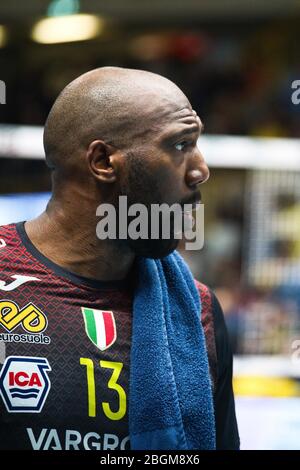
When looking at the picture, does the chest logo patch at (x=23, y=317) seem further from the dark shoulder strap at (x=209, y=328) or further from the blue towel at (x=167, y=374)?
the dark shoulder strap at (x=209, y=328)

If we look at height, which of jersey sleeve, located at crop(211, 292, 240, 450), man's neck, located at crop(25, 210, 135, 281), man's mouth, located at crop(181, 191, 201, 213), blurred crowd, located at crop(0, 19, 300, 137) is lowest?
jersey sleeve, located at crop(211, 292, 240, 450)

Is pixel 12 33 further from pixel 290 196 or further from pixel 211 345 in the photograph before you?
pixel 211 345

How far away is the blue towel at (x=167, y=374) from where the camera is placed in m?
2.00

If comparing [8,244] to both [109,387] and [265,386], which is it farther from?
[265,386]

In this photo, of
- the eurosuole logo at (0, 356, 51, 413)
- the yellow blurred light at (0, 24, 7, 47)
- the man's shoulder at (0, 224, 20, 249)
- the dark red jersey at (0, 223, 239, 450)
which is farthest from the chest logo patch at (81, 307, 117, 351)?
the yellow blurred light at (0, 24, 7, 47)

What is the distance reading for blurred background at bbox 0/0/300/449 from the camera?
4.58 metres

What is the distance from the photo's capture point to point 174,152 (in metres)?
2.03

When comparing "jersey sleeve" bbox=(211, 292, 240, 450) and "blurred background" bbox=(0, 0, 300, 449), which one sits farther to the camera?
"blurred background" bbox=(0, 0, 300, 449)

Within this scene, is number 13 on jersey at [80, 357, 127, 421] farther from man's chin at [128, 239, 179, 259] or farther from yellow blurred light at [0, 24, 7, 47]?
yellow blurred light at [0, 24, 7, 47]

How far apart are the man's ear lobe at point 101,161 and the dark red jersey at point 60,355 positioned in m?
0.24

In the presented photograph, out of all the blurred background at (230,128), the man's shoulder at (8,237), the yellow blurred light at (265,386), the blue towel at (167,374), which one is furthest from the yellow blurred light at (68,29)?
the blue towel at (167,374)

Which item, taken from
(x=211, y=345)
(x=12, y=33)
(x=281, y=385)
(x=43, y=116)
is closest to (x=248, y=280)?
(x=281, y=385)

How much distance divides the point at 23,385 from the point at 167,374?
33 cm

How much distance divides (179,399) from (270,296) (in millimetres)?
3288
